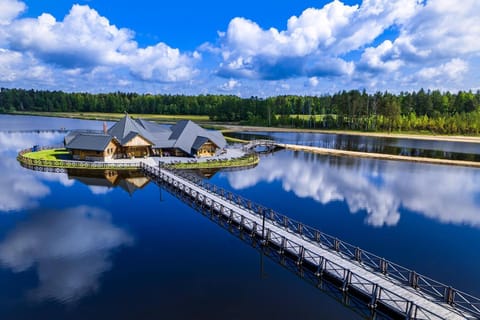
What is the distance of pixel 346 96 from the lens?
11006cm

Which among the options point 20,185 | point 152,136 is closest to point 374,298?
point 20,185

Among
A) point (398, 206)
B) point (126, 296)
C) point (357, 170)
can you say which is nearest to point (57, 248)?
point (126, 296)

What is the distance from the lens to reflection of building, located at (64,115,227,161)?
47625 millimetres

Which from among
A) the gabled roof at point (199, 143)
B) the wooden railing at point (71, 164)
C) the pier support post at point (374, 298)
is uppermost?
the gabled roof at point (199, 143)

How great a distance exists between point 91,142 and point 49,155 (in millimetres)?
9558

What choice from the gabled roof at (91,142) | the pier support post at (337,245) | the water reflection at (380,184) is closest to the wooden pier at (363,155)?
the water reflection at (380,184)

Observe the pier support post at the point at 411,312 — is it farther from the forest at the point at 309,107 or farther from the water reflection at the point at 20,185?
the forest at the point at 309,107

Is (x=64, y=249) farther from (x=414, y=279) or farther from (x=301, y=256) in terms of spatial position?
(x=414, y=279)

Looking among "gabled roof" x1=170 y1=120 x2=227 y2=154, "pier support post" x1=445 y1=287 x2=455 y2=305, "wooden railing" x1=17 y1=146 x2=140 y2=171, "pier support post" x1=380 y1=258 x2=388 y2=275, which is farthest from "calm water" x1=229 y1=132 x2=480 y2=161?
"pier support post" x1=445 y1=287 x2=455 y2=305

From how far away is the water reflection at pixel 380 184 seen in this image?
1173 inches

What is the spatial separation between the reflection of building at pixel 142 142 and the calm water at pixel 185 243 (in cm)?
Answer: 741

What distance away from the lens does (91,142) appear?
156 ft

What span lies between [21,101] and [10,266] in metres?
202

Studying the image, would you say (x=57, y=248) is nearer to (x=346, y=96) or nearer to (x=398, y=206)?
(x=398, y=206)
